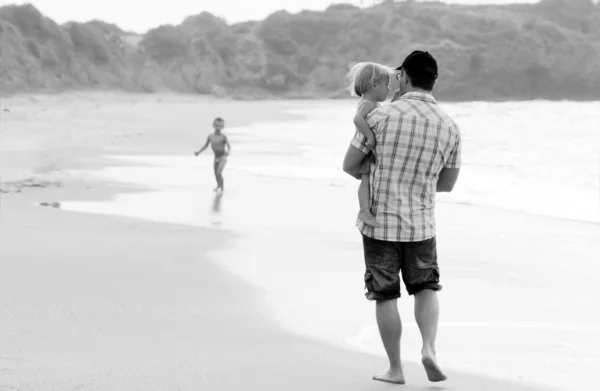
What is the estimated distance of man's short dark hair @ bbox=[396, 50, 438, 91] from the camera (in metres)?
4.27

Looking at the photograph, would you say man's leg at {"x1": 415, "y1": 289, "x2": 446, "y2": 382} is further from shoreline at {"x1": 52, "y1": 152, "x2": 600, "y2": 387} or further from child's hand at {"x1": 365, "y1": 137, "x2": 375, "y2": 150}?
child's hand at {"x1": 365, "y1": 137, "x2": 375, "y2": 150}

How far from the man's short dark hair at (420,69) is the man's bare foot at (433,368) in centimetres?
125

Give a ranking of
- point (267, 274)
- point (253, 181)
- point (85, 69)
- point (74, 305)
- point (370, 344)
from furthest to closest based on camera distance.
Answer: point (85, 69)
point (253, 181)
point (267, 274)
point (74, 305)
point (370, 344)

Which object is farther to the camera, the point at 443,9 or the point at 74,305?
the point at 443,9

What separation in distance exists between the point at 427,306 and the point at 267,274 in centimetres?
299

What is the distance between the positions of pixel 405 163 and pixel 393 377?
1.01 meters

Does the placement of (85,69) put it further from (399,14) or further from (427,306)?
(427,306)

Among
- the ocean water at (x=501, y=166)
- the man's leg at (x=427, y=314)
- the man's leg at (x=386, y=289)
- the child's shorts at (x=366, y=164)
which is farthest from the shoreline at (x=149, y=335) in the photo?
the ocean water at (x=501, y=166)

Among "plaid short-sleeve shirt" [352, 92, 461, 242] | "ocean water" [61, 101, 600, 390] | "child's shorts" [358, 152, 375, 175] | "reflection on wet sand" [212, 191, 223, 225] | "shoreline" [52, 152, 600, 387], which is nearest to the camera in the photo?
"plaid short-sleeve shirt" [352, 92, 461, 242]

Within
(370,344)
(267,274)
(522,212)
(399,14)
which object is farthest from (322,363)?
(399,14)

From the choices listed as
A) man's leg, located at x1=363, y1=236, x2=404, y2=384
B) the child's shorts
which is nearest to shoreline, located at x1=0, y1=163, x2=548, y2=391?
man's leg, located at x1=363, y1=236, x2=404, y2=384

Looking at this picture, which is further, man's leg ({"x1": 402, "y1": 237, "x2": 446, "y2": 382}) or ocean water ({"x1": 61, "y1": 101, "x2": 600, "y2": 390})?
ocean water ({"x1": 61, "y1": 101, "x2": 600, "y2": 390})

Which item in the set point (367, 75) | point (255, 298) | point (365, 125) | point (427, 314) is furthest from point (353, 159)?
point (255, 298)

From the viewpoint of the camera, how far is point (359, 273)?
23.9 ft
